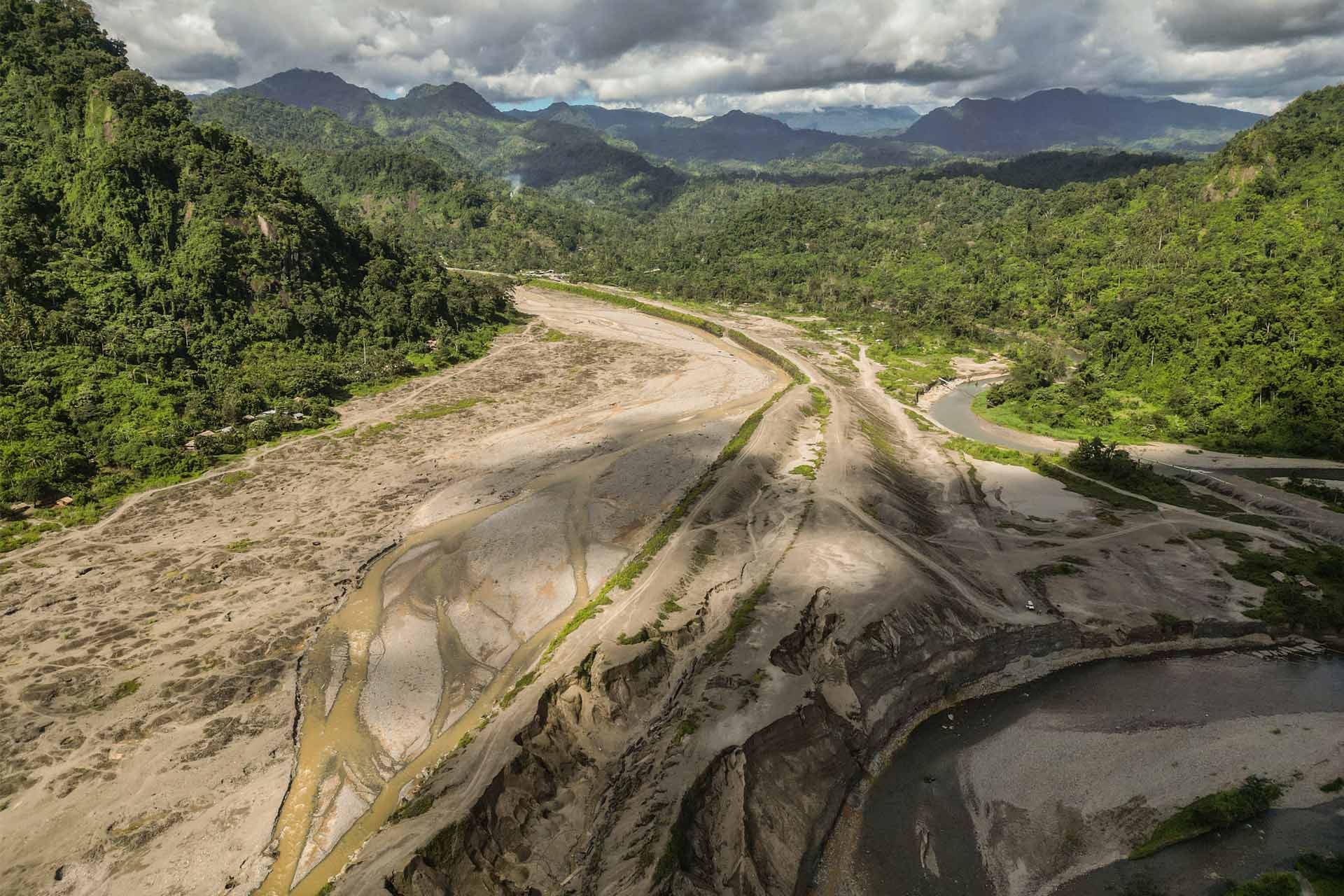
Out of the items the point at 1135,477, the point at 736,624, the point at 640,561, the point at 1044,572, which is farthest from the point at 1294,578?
the point at 640,561

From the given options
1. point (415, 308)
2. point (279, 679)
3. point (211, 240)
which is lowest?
point (279, 679)

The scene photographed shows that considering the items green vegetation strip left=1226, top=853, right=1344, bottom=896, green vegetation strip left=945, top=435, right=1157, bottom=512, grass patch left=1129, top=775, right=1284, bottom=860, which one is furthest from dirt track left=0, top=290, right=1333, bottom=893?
green vegetation strip left=1226, top=853, right=1344, bottom=896

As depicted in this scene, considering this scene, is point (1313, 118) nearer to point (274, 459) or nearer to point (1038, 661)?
point (1038, 661)

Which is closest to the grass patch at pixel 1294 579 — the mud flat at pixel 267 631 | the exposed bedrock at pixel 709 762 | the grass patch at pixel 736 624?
the exposed bedrock at pixel 709 762

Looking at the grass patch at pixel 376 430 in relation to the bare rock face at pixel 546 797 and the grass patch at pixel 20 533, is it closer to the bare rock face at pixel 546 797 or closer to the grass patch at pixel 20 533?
the grass patch at pixel 20 533

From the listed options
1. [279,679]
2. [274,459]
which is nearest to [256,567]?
[279,679]

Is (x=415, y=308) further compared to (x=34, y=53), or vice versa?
(x=415, y=308)

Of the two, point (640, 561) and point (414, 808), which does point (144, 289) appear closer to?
point (640, 561)
